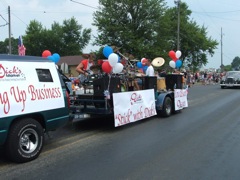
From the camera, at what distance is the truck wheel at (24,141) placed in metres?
5.77

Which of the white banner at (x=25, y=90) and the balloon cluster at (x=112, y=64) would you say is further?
the balloon cluster at (x=112, y=64)

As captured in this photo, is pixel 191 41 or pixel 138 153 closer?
pixel 138 153

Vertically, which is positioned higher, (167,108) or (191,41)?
(191,41)

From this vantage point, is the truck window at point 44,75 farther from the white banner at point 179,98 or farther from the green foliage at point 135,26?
the green foliage at point 135,26

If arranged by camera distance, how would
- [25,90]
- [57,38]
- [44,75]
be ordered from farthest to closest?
[57,38]
[44,75]
[25,90]

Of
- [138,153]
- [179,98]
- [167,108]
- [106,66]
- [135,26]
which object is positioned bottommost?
[138,153]

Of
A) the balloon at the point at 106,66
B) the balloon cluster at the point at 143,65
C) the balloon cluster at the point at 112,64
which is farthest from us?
the balloon cluster at the point at 143,65

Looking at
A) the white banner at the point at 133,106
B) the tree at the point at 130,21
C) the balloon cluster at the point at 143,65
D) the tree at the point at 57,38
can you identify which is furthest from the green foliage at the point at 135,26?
the tree at the point at 57,38

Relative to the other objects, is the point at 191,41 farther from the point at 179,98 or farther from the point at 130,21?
the point at 179,98

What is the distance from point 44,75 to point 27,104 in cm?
80

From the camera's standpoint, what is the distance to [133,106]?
9688mm

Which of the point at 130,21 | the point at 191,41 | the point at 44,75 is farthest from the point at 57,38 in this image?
the point at 44,75

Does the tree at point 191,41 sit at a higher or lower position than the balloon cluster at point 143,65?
higher

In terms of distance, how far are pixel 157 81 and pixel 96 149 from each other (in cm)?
550
